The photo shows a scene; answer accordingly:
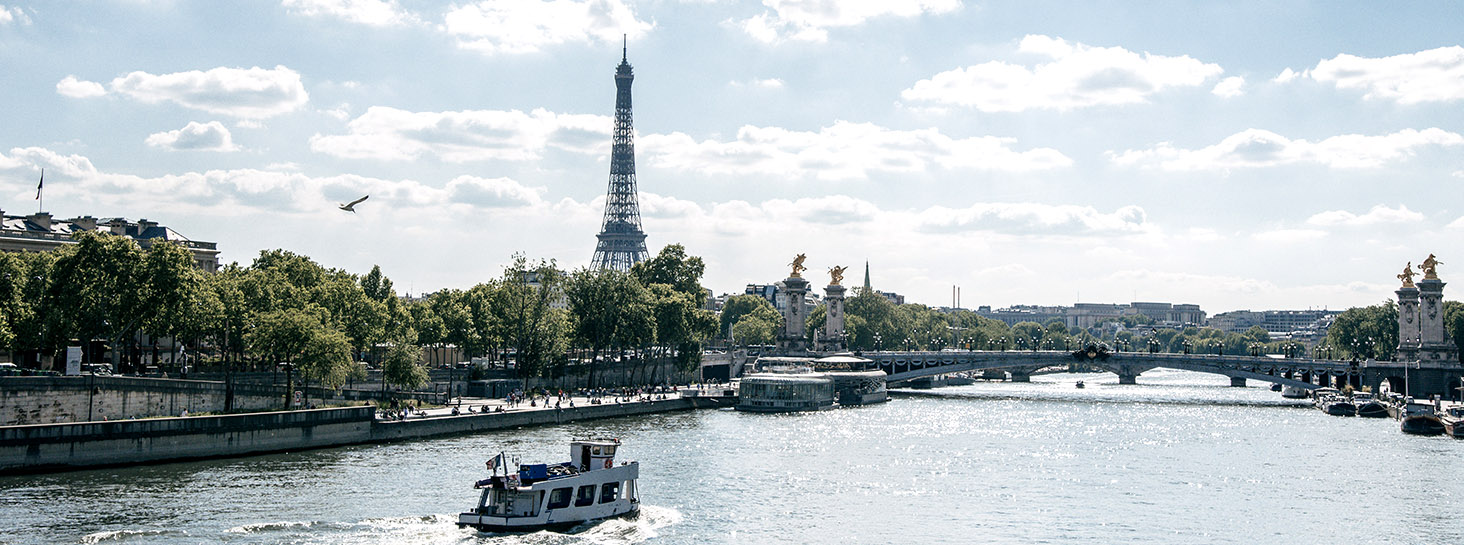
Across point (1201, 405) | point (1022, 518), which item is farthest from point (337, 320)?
point (1201, 405)

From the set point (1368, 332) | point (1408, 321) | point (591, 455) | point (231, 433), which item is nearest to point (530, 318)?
point (231, 433)

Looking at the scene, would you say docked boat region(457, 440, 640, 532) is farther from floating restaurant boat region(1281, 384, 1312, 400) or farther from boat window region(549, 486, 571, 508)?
floating restaurant boat region(1281, 384, 1312, 400)

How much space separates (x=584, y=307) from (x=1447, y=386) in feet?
223

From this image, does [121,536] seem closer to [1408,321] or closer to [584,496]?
[584,496]

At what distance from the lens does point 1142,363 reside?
418 ft

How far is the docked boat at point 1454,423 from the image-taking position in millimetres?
85250

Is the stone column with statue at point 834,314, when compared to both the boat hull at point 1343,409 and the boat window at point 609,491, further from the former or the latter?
the boat window at point 609,491

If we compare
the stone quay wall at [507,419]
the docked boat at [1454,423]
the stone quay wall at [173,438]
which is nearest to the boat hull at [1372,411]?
the docked boat at [1454,423]

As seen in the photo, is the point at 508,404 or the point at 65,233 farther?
the point at 65,233

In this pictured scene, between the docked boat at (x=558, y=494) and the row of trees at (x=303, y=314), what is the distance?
96.6 ft

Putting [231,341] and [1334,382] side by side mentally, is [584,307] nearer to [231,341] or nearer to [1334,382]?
[231,341]

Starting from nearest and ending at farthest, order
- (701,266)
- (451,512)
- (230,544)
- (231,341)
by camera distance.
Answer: (230,544) < (451,512) < (231,341) < (701,266)

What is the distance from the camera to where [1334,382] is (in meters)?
136

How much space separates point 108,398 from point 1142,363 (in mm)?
90925
